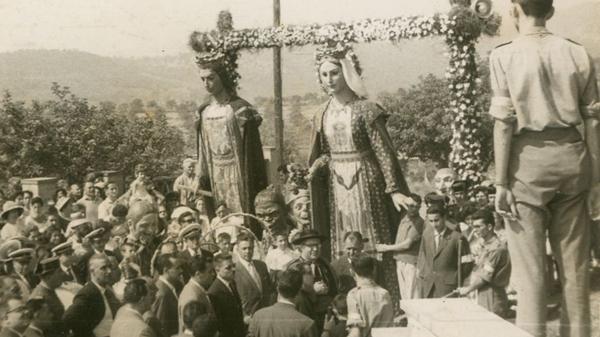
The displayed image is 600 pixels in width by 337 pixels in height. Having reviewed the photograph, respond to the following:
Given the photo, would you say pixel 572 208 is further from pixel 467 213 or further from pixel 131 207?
pixel 131 207

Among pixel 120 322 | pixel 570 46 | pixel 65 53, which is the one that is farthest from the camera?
pixel 65 53

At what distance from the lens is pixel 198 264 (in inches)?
194

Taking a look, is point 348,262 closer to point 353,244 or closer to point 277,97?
point 353,244

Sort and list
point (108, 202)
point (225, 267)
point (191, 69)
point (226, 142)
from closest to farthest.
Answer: point (225, 267)
point (226, 142)
point (108, 202)
point (191, 69)

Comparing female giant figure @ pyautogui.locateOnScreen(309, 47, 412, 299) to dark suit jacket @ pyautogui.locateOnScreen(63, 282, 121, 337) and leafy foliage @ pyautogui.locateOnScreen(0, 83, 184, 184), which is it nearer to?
dark suit jacket @ pyautogui.locateOnScreen(63, 282, 121, 337)

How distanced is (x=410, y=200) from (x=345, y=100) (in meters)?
0.87

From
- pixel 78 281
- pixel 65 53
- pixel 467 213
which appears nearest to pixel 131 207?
pixel 78 281

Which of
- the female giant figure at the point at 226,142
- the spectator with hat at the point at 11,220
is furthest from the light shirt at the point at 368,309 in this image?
the spectator with hat at the point at 11,220

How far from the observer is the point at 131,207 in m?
6.75

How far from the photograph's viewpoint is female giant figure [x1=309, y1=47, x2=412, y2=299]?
5824 millimetres

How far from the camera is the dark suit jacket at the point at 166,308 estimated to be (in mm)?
4863

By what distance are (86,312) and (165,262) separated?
568 millimetres

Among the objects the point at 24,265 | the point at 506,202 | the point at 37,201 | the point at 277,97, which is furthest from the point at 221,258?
the point at 277,97

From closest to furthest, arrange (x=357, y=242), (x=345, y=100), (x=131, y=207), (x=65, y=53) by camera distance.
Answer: (x=357, y=242) < (x=345, y=100) < (x=131, y=207) < (x=65, y=53)
